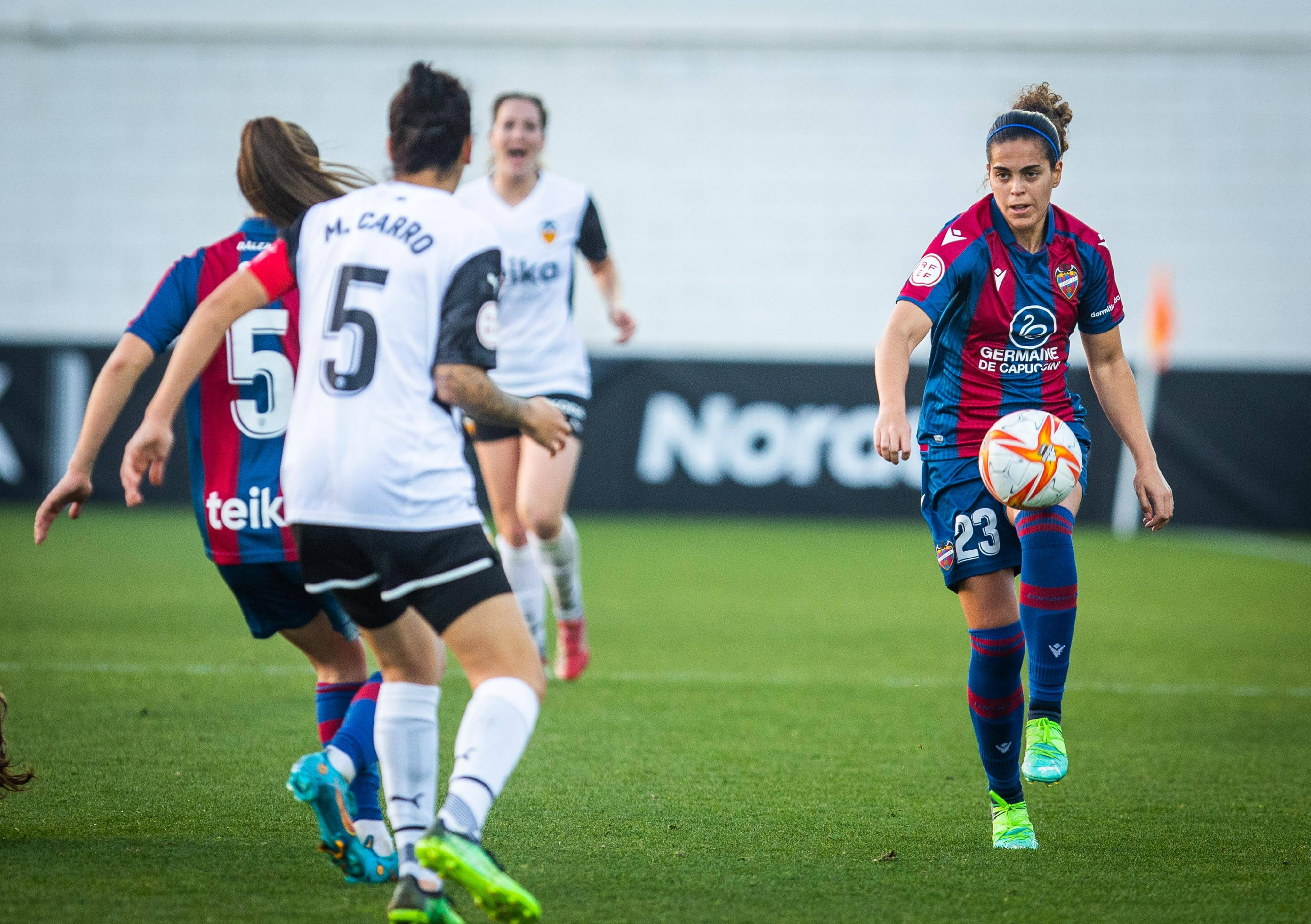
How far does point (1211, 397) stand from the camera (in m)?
13.2

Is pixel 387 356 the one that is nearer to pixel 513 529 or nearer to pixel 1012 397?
pixel 1012 397

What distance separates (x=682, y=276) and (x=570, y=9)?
10.5ft

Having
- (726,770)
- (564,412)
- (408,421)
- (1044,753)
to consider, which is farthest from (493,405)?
(564,412)

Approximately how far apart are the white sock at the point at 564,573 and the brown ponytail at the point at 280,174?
2859 millimetres

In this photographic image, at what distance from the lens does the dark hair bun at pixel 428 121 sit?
271 cm

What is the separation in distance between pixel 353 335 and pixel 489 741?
83 cm

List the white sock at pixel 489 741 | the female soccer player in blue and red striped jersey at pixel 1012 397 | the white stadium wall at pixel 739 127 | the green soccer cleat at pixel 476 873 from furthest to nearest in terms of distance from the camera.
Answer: the white stadium wall at pixel 739 127 < the female soccer player in blue and red striped jersey at pixel 1012 397 < the white sock at pixel 489 741 < the green soccer cleat at pixel 476 873

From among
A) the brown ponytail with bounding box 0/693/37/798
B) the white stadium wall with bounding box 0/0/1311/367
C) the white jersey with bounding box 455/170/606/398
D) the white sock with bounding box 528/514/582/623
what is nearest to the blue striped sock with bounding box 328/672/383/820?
the brown ponytail with bounding box 0/693/37/798

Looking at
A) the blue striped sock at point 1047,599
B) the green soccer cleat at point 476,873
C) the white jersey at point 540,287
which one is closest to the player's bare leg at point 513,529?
the white jersey at point 540,287

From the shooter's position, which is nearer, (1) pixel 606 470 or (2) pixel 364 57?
(1) pixel 606 470

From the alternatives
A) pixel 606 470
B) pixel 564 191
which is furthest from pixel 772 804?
pixel 606 470

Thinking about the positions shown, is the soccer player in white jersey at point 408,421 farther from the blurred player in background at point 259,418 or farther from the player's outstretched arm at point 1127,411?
the player's outstretched arm at point 1127,411

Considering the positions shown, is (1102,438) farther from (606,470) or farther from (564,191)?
(564,191)

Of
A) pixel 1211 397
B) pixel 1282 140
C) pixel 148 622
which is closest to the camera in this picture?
pixel 148 622
